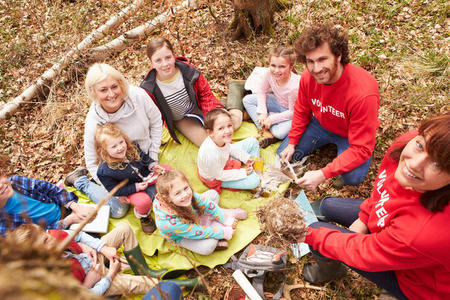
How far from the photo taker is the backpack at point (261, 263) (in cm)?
269

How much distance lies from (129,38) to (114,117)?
11.1 feet

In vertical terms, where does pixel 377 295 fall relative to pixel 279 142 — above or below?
below

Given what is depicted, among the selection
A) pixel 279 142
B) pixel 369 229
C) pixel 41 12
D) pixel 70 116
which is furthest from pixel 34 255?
pixel 41 12

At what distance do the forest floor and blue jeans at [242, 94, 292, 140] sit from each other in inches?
24.3

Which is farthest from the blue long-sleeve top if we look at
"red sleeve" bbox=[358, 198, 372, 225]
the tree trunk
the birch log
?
the birch log

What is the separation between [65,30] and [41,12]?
138cm

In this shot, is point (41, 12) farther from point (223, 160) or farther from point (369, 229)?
point (369, 229)

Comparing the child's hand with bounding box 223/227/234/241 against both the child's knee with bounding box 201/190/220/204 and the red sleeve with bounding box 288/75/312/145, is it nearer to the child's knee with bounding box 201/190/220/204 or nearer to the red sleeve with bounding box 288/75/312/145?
the child's knee with bounding box 201/190/220/204

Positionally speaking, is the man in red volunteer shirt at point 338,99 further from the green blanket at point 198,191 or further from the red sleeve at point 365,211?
the green blanket at point 198,191

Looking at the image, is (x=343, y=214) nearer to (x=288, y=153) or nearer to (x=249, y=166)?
(x=288, y=153)

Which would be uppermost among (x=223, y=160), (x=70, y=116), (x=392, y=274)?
(x=70, y=116)

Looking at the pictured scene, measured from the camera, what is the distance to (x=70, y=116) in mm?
4984

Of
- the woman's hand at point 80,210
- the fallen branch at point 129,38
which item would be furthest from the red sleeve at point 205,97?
the fallen branch at point 129,38

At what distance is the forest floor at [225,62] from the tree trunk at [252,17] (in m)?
0.17
